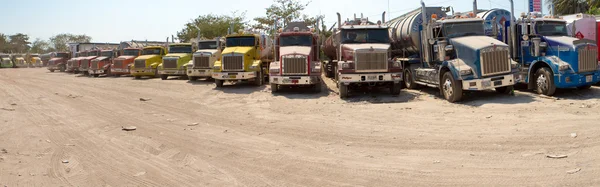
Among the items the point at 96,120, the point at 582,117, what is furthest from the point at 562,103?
the point at 96,120

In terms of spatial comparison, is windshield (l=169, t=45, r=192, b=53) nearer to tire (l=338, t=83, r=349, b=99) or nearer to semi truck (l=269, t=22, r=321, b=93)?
semi truck (l=269, t=22, r=321, b=93)

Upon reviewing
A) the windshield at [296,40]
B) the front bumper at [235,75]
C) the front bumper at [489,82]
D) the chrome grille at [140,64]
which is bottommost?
the front bumper at [489,82]

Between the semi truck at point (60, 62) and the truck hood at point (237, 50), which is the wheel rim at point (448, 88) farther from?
the semi truck at point (60, 62)

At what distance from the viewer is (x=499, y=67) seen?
12.4 metres

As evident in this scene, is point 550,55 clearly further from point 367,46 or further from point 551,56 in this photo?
point 367,46

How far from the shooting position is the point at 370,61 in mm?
14336

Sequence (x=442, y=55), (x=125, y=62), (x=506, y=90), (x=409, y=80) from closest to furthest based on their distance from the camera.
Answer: (x=442, y=55) → (x=506, y=90) → (x=409, y=80) → (x=125, y=62)

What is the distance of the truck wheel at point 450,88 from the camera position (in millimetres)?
12648

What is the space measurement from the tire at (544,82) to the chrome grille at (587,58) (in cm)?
79

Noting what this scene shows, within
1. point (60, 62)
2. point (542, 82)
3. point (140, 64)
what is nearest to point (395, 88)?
point (542, 82)

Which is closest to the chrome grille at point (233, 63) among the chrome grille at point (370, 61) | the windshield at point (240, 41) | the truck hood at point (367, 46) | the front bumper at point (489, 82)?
the windshield at point (240, 41)

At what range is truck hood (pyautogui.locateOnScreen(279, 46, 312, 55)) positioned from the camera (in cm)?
1628

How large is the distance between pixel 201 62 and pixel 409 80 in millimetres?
10147

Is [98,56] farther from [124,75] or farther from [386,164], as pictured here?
[386,164]
